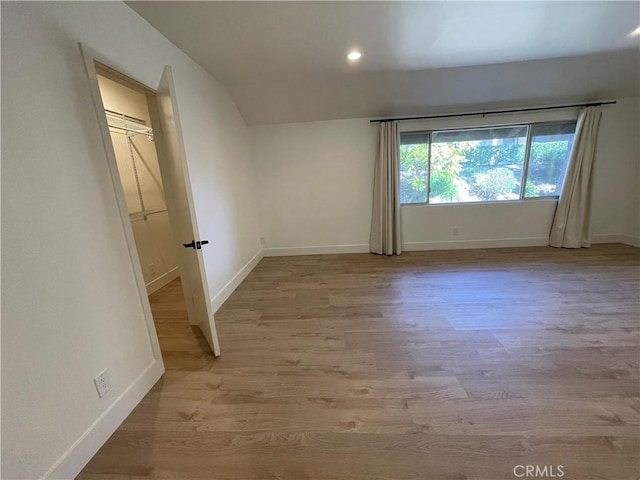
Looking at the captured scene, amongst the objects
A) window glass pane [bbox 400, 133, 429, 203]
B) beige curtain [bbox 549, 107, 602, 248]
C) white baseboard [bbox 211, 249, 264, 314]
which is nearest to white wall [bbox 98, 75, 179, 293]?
white baseboard [bbox 211, 249, 264, 314]

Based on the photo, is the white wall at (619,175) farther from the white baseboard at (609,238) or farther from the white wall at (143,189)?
the white wall at (143,189)

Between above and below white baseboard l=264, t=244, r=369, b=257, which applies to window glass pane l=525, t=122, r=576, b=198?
above

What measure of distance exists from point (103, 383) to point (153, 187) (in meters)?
2.80

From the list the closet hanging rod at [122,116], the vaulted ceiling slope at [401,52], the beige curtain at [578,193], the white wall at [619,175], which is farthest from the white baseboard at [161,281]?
the white wall at [619,175]

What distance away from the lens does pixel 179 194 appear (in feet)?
6.09

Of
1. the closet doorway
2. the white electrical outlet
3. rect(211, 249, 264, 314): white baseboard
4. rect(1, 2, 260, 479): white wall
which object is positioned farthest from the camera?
rect(211, 249, 264, 314): white baseboard

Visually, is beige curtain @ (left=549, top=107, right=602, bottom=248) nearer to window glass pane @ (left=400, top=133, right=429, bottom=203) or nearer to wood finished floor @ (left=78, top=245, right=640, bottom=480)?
wood finished floor @ (left=78, top=245, right=640, bottom=480)

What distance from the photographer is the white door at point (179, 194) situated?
1.61 meters

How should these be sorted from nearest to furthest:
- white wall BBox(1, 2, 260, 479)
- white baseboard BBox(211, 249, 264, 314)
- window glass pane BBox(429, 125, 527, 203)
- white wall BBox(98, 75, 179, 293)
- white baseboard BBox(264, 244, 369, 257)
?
1. white wall BBox(1, 2, 260, 479)
2. white baseboard BBox(211, 249, 264, 314)
3. white wall BBox(98, 75, 179, 293)
4. window glass pane BBox(429, 125, 527, 203)
5. white baseboard BBox(264, 244, 369, 257)

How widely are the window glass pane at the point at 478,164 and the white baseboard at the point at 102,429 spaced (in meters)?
4.32

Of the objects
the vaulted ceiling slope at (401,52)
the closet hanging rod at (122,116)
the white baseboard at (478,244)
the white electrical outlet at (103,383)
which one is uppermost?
the vaulted ceiling slope at (401,52)

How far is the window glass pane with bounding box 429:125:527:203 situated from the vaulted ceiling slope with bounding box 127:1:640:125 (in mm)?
475

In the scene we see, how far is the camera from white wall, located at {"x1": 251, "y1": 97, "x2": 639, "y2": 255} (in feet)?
12.7

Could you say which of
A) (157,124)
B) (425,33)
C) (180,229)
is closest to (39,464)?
(180,229)
